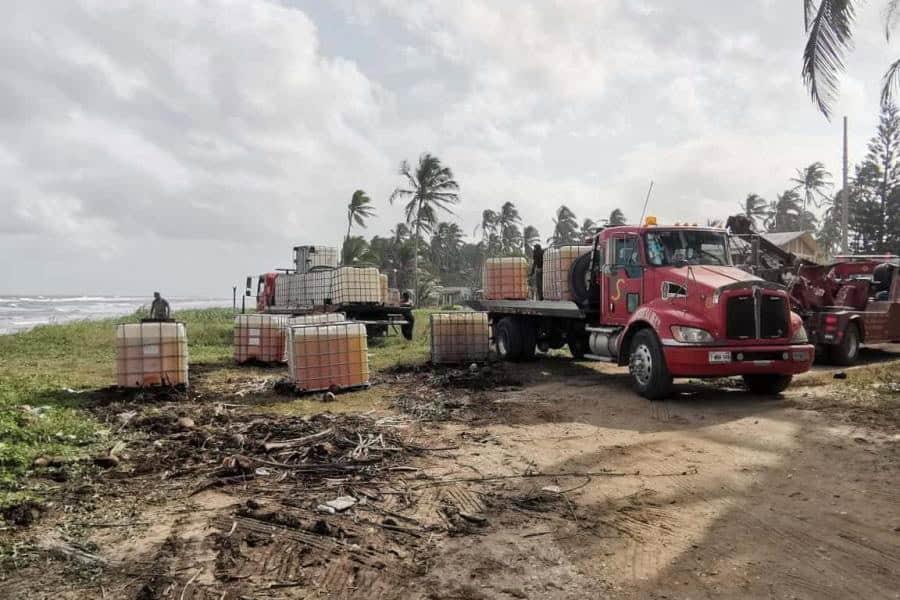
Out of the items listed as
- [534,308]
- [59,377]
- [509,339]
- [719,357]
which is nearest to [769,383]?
[719,357]

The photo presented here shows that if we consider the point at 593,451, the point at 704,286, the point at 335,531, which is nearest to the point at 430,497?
the point at 335,531

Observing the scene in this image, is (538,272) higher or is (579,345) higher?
(538,272)

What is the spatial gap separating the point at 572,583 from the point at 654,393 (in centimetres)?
555

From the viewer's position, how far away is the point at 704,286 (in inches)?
333

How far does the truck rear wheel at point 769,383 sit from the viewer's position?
29.1ft

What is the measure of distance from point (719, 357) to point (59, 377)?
11.3 m

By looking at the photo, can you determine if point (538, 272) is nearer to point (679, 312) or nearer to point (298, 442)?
point (679, 312)

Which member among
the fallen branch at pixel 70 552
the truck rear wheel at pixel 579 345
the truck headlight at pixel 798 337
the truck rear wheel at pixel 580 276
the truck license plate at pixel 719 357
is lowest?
the fallen branch at pixel 70 552

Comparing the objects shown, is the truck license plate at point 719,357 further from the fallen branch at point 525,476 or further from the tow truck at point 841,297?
the tow truck at point 841,297

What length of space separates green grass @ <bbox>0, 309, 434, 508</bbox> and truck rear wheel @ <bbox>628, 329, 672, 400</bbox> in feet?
18.4

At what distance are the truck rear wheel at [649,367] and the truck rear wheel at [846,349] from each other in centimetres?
594

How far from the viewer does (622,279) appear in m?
10.0

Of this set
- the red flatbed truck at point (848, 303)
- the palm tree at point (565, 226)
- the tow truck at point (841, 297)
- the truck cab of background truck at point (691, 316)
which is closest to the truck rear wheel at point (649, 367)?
the truck cab of background truck at point (691, 316)

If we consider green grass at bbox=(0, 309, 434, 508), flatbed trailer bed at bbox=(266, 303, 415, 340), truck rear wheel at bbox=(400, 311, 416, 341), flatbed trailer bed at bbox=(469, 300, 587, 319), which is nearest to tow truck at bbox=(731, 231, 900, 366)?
flatbed trailer bed at bbox=(469, 300, 587, 319)
